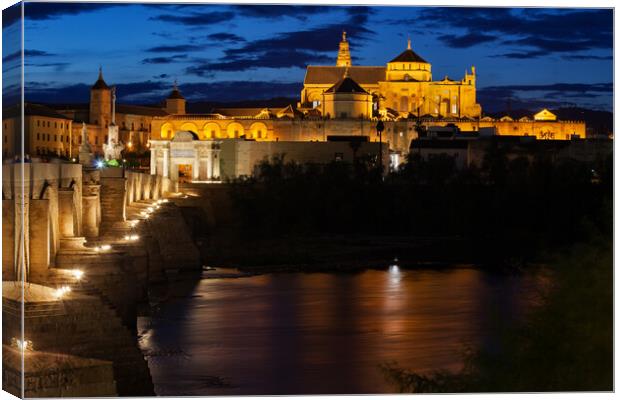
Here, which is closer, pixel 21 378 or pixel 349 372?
pixel 21 378

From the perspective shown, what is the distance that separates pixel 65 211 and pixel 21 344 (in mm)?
4969

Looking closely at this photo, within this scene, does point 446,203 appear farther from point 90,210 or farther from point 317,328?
point 317,328

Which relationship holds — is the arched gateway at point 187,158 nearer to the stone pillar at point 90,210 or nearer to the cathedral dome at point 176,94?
the cathedral dome at point 176,94

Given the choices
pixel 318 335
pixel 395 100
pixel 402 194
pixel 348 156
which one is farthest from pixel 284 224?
pixel 395 100

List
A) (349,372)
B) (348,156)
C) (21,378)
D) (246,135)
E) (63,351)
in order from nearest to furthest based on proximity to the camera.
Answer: (21,378), (63,351), (349,372), (348,156), (246,135)

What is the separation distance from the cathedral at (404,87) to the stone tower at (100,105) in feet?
23.1

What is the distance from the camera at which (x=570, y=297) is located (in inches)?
301

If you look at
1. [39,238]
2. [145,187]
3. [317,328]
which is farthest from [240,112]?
[39,238]

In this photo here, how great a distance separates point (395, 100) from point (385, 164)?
12.8 m

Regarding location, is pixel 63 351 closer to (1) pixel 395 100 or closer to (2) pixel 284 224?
(2) pixel 284 224

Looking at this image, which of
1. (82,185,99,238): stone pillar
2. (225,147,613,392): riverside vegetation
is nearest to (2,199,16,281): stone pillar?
(225,147,613,392): riverside vegetation

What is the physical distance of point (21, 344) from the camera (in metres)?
7.39

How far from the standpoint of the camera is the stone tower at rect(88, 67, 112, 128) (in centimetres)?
5120

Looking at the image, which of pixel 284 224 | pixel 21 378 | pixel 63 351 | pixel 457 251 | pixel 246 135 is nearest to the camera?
pixel 21 378
